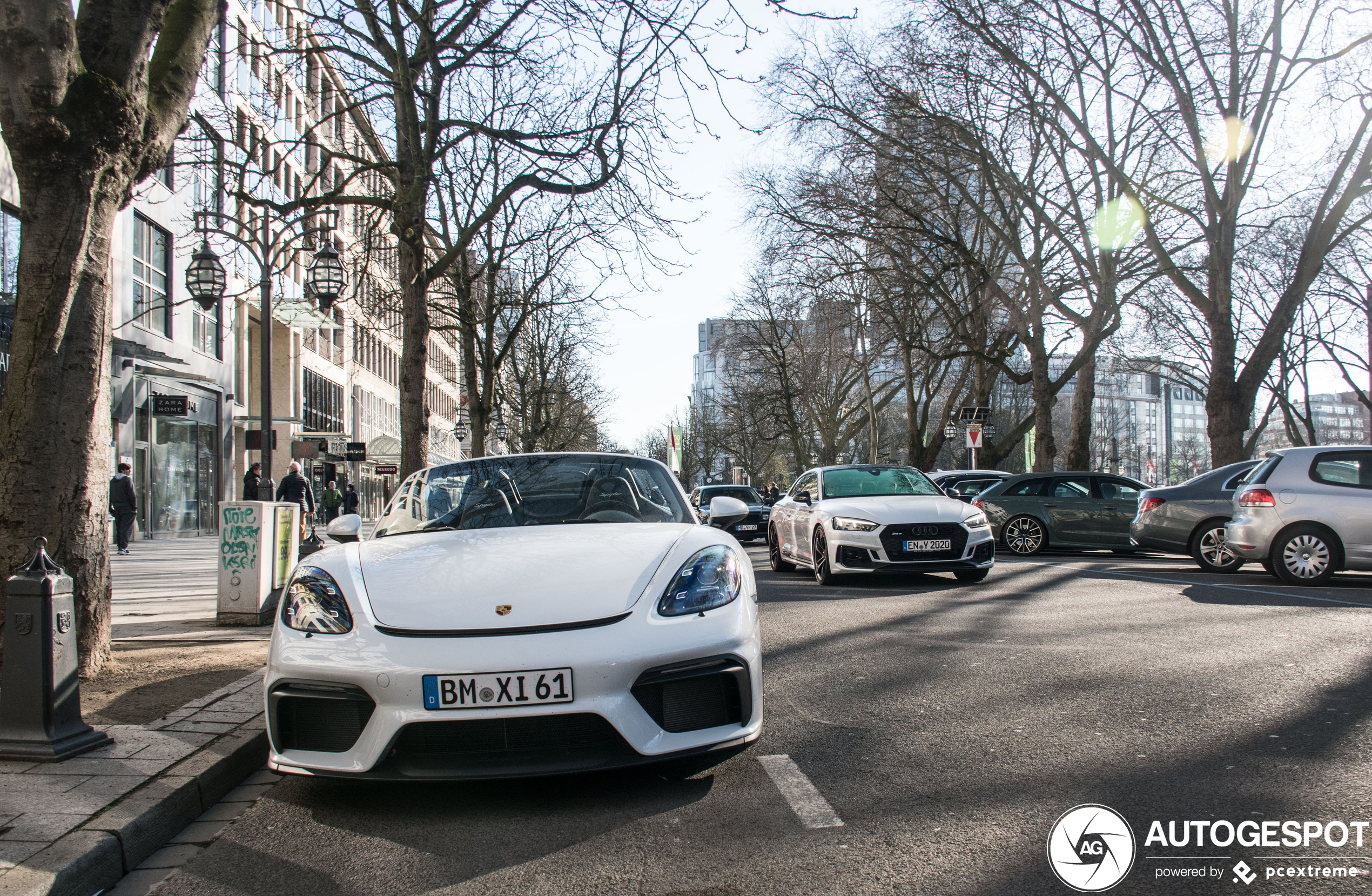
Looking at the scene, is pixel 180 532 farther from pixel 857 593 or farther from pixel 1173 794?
pixel 1173 794

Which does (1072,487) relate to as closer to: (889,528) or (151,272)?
(889,528)

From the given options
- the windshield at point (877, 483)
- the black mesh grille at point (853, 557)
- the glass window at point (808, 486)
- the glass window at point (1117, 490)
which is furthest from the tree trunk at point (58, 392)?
the glass window at point (1117, 490)

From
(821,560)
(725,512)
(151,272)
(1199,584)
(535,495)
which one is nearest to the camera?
(535,495)

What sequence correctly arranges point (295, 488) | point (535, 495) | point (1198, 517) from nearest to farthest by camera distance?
point (535, 495) < point (1198, 517) < point (295, 488)

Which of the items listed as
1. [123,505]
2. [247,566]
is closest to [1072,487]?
[247,566]

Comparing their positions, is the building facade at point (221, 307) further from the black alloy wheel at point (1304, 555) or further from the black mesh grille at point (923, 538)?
the black alloy wheel at point (1304, 555)

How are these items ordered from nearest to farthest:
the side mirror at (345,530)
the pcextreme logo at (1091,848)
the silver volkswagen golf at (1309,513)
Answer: the pcextreme logo at (1091,848)
the side mirror at (345,530)
the silver volkswagen golf at (1309,513)

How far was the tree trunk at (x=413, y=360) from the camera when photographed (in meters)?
15.0

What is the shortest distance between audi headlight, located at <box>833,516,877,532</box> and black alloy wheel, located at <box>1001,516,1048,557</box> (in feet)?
21.9

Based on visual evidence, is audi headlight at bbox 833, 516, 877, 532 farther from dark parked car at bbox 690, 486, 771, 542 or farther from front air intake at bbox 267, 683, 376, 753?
dark parked car at bbox 690, 486, 771, 542

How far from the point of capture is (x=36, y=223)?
A: 231 inches

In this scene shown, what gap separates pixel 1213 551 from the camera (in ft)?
46.1

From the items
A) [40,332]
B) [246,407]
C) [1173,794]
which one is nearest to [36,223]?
[40,332]

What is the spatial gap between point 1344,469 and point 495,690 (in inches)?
426
